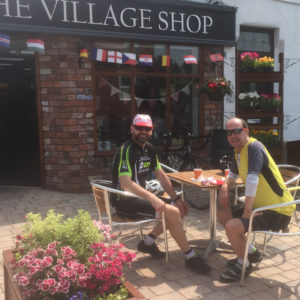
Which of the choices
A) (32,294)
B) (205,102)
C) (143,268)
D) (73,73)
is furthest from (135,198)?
(205,102)

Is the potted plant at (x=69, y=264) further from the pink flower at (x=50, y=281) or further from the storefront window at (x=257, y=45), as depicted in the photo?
the storefront window at (x=257, y=45)

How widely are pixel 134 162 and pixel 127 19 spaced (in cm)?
404

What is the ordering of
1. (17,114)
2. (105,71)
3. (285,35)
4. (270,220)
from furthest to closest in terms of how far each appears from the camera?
(17,114), (285,35), (105,71), (270,220)

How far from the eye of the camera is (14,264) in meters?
2.57

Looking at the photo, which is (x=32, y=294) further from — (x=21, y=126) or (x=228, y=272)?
(x=21, y=126)

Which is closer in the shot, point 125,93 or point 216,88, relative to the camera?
point 216,88

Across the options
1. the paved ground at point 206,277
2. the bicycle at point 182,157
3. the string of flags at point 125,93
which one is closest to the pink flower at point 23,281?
the paved ground at point 206,277

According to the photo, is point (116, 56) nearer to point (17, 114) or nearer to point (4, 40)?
point (4, 40)

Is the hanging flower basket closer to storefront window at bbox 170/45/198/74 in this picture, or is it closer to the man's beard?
storefront window at bbox 170/45/198/74

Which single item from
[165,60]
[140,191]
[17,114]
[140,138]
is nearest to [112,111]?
[165,60]

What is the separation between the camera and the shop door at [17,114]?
30.0 ft

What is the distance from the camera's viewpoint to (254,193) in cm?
345

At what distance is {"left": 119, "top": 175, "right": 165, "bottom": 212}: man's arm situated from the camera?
373 centimetres

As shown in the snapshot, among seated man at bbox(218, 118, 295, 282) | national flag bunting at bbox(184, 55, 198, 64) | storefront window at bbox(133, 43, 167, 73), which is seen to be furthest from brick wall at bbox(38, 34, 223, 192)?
seated man at bbox(218, 118, 295, 282)
